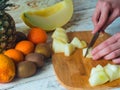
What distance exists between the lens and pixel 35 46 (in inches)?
33.9

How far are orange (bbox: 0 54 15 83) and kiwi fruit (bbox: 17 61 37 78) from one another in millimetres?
18

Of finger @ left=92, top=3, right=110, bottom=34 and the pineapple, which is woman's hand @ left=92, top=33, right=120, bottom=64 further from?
the pineapple

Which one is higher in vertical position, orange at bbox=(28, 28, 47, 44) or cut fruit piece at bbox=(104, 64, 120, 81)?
orange at bbox=(28, 28, 47, 44)

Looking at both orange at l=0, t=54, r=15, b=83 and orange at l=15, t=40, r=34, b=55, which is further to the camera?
orange at l=15, t=40, r=34, b=55

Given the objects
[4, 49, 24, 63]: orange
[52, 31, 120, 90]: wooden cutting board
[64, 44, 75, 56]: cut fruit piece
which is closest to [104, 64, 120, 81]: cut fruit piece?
[52, 31, 120, 90]: wooden cutting board

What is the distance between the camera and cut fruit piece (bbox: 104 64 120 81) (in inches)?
28.7

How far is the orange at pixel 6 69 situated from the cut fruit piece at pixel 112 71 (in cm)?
25

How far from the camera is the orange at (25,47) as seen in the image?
821mm

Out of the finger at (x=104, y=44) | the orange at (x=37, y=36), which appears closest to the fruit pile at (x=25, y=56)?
the orange at (x=37, y=36)

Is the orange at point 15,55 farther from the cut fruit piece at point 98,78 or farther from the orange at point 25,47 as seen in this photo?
the cut fruit piece at point 98,78

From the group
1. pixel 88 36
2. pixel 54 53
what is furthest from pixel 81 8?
pixel 54 53

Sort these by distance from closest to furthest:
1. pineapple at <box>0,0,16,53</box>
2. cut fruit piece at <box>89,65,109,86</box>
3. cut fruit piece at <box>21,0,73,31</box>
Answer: cut fruit piece at <box>89,65,109,86</box>, pineapple at <box>0,0,16,53</box>, cut fruit piece at <box>21,0,73,31</box>

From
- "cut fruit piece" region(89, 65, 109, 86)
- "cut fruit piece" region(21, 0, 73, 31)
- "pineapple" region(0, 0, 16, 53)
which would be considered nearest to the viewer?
"cut fruit piece" region(89, 65, 109, 86)

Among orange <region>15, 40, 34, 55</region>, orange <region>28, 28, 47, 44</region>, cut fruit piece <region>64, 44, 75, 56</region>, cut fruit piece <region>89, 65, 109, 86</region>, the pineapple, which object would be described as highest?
the pineapple
